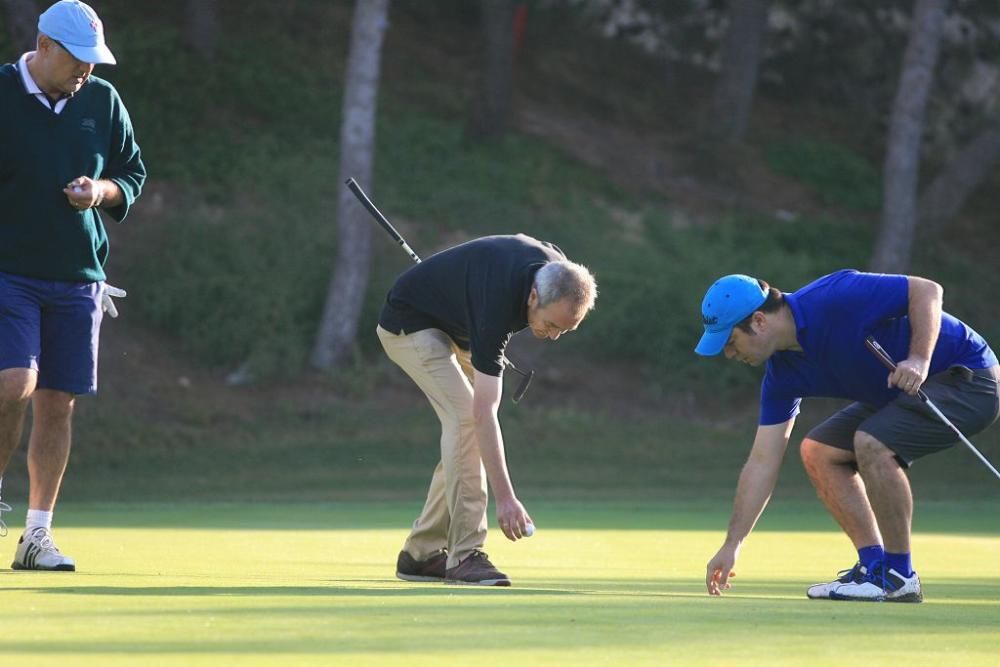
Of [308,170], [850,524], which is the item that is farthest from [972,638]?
[308,170]

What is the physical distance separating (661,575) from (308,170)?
15.1 metres

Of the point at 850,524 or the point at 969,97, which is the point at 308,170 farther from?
the point at 850,524

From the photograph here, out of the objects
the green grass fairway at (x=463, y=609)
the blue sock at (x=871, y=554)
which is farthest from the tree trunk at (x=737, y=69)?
the blue sock at (x=871, y=554)

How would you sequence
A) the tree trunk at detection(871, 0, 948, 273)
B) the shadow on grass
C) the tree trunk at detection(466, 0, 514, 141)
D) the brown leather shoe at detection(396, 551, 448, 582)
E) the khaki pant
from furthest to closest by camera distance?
the tree trunk at detection(466, 0, 514, 141) → the tree trunk at detection(871, 0, 948, 273) → the shadow on grass → the brown leather shoe at detection(396, 551, 448, 582) → the khaki pant

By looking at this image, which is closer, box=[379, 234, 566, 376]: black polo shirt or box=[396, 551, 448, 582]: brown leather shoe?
box=[379, 234, 566, 376]: black polo shirt

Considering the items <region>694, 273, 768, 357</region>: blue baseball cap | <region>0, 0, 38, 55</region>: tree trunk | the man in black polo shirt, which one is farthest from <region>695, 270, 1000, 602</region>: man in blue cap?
<region>0, 0, 38, 55</region>: tree trunk

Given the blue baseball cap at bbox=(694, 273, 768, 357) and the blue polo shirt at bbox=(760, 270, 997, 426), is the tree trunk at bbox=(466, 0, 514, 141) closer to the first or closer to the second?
the blue polo shirt at bbox=(760, 270, 997, 426)

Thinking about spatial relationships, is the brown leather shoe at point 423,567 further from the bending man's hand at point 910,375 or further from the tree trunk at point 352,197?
the tree trunk at point 352,197

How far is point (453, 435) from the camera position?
7.29 m

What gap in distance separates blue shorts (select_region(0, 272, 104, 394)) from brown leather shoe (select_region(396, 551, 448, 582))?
163cm

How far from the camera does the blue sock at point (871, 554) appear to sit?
22.7ft

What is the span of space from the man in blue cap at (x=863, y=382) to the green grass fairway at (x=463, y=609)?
0.34 metres

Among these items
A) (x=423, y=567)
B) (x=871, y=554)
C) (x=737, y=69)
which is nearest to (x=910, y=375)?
(x=871, y=554)

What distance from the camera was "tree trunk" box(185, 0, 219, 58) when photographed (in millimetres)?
23703
